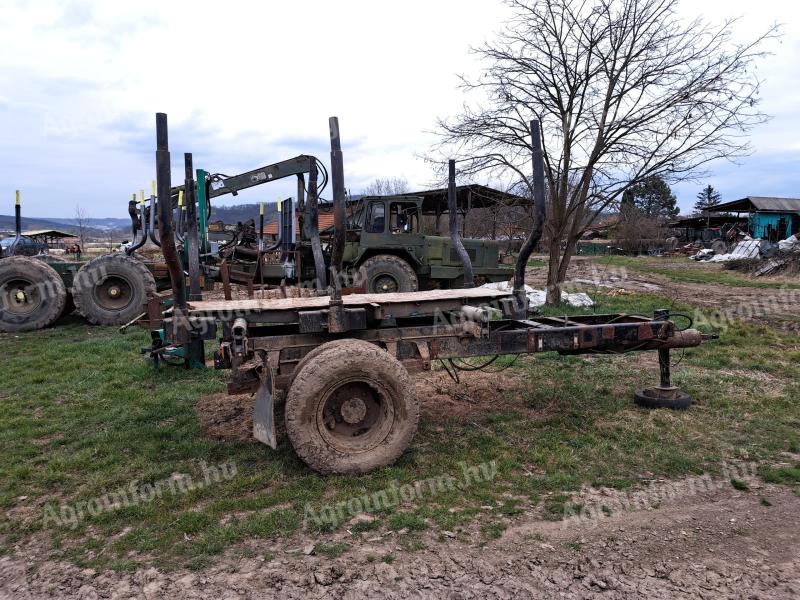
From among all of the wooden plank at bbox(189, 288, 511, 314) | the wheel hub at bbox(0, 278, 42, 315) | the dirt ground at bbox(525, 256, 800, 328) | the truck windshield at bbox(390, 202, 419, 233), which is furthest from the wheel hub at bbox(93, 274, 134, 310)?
the dirt ground at bbox(525, 256, 800, 328)

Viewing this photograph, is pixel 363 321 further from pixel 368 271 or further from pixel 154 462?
pixel 368 271

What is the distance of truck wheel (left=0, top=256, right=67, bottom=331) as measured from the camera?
32.8 ft

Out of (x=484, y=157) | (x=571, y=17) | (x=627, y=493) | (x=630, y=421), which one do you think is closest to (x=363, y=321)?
(x=627, y=493)

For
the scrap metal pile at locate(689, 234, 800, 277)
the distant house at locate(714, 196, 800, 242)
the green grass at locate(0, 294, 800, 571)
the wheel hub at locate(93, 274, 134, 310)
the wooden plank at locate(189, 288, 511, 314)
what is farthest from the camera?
the distant house at locate(714, 196, 800, 242)

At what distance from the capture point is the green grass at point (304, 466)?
3.20 metres

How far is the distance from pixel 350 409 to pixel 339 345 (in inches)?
18.1

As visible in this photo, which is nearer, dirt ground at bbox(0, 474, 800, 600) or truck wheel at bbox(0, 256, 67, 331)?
dirt ground at bbox(0, 474, 800, 600)

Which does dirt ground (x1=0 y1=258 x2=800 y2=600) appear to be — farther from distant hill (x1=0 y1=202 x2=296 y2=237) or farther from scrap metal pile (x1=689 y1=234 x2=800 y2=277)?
scrap metal pile (x1=689 y1=234 x2=800 y2=277)

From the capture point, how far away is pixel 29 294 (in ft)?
33.8

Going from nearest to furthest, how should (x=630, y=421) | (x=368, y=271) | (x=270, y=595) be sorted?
1. (x=270, y=595)
2. (x=630, y=421)
3. (x=368, y=271)

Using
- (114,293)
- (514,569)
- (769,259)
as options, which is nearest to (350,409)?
(514,569)

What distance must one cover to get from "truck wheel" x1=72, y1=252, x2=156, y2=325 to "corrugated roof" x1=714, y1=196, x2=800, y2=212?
125 ft

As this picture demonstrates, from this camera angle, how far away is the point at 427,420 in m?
4.88

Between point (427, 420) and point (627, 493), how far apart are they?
1814mm
